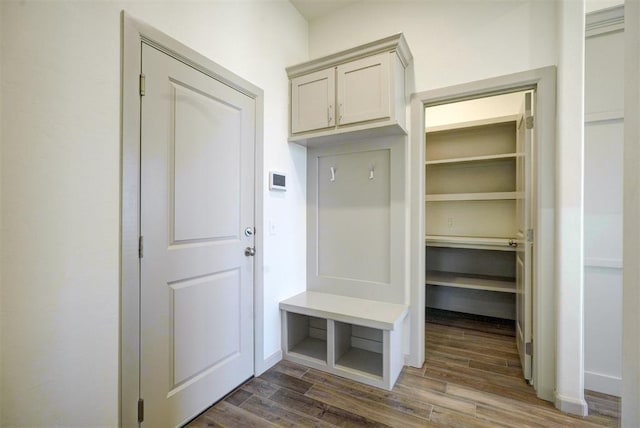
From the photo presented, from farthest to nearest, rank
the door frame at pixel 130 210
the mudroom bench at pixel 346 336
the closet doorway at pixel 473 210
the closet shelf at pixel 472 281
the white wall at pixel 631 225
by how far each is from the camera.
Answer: the closet doorway at pixel 473 210, the closet shelf at pixel 472 281, the mudroom bench at pixel 346 336, the door frame at pixel 130 210, the white wall at pixel 631 225

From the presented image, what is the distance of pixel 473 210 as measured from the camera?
338cm

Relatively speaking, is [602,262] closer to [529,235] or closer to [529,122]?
[529,235]

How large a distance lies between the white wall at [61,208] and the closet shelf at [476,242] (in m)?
2.96

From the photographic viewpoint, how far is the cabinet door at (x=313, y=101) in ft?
7.43

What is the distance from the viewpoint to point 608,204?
6.07ft

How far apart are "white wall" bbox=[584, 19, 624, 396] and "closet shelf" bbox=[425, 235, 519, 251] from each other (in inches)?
39.2

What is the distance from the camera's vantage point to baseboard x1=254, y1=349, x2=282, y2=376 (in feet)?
7.11

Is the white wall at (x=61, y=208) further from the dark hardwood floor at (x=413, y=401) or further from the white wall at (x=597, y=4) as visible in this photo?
the white wall at (x=597, y=4)

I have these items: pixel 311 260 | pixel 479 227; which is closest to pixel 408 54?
pixel 311 260

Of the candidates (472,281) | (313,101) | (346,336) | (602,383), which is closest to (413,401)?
(346,336)

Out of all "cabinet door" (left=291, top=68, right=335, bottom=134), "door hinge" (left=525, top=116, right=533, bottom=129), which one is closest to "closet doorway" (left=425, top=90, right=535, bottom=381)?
"door hinge" (left=525, top=116, right=533, bottom=129)

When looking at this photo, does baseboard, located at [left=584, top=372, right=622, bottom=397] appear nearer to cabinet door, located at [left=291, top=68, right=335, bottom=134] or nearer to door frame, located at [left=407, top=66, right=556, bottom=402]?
door frame, located at [left=407, top=66, right=556, bottom=402]

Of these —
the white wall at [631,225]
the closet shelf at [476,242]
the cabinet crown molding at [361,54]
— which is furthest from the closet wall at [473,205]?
the white wall at [631,225]

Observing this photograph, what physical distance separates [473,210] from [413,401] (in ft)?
7.52
